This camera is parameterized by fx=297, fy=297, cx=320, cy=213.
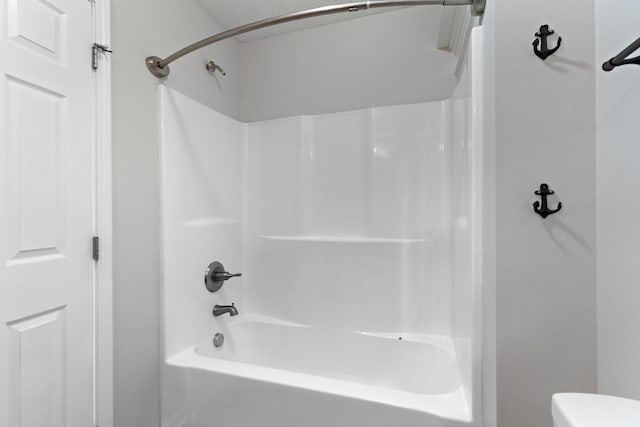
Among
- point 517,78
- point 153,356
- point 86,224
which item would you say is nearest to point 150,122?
point 86,224

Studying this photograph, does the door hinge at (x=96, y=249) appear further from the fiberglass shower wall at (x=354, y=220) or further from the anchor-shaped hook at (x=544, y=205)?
the anchor-shaped hook at (x=544, y=205)

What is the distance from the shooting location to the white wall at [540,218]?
3.00 feet

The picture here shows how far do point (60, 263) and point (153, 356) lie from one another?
688mm

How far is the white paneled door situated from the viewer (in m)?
0.99

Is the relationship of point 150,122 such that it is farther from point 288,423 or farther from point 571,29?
point 571,29

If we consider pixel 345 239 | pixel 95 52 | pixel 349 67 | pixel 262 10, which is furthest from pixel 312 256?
pixel 262 10

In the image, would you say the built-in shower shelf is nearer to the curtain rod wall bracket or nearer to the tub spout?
the tub spout

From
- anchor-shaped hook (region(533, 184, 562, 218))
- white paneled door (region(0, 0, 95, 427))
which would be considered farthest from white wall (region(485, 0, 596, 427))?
white paneled door (region(0, 0, 95, 427))

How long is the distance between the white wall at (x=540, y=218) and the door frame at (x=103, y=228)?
1538mm

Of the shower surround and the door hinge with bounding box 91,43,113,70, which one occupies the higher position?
the door hinge with bounding box 91,43,113,70

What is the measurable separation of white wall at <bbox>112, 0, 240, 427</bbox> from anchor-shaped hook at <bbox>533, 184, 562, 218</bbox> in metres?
1.67

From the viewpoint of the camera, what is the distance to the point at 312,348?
204cm

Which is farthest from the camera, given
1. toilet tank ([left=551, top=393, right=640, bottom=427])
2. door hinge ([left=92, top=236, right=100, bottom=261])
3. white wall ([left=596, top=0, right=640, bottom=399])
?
door hinge ([left=92, top=236, right=100, bottom=261])

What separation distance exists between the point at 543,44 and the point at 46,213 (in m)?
1.80
